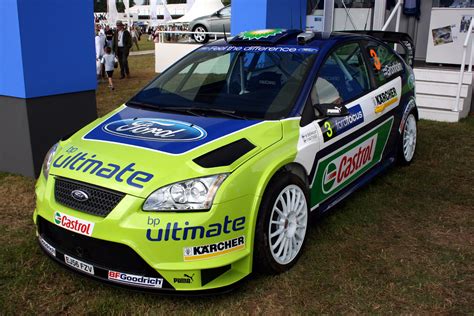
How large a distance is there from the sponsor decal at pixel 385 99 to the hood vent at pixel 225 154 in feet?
6.22

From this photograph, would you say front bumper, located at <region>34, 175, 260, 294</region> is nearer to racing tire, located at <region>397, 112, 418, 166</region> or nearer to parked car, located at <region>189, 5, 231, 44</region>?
racing tire, located at <region>397, 112, 418, 166</region>

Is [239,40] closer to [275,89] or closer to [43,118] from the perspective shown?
[275,89]

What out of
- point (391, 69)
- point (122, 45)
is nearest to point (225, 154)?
point (391, 69)

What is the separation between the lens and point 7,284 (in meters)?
3.33

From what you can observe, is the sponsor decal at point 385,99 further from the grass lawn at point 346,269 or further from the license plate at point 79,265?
the license plate at point 79,265

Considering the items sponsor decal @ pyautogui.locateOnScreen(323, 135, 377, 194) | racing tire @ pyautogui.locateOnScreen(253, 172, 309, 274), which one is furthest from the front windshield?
sponsor decal @ pyautogui.locateOnScreen(323, 135, 377, 194)

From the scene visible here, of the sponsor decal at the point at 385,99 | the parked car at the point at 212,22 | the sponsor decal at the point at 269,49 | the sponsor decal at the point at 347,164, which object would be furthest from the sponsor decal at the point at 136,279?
the parked car at the point at 212,22

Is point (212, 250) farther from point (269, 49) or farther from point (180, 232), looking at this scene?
point (269, 49)

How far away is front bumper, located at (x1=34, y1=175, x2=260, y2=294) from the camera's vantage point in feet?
9.12

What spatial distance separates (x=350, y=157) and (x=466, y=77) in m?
5.48

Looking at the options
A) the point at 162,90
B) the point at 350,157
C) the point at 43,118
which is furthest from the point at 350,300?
the point at 43,118

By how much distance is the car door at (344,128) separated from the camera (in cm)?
376

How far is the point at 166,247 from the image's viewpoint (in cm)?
279

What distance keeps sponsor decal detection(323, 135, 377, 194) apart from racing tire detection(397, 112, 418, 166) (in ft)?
3.26
